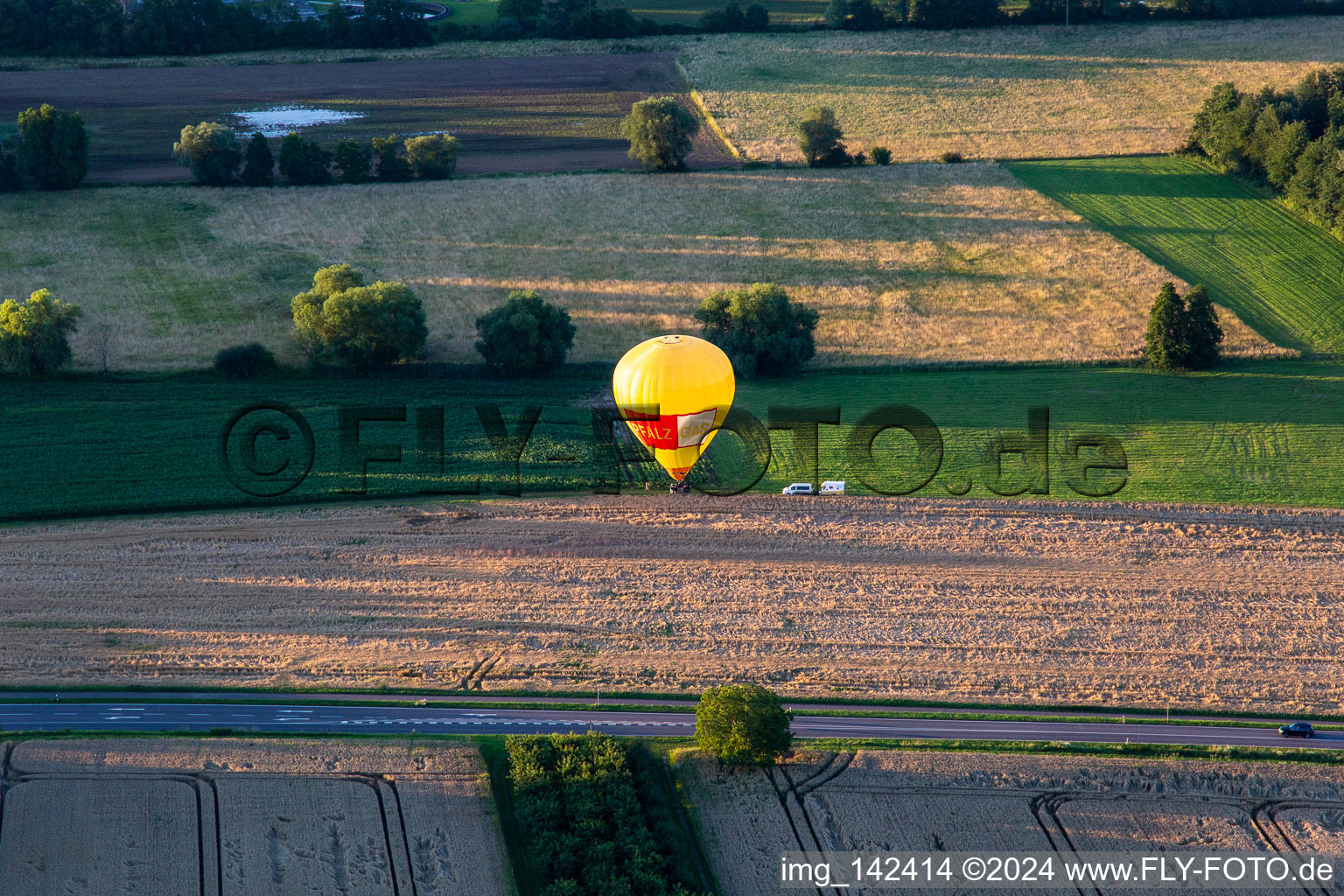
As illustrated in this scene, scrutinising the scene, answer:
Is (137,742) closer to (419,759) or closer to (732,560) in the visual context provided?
(419,759)

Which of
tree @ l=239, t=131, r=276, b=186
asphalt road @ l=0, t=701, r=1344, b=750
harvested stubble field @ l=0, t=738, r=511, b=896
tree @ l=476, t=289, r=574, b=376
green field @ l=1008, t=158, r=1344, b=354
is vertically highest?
tree @ l=239, t=131, r=276, b=186

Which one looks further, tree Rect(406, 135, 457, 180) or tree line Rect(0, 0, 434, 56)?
tree line Rect(0, 0, 434, 56)

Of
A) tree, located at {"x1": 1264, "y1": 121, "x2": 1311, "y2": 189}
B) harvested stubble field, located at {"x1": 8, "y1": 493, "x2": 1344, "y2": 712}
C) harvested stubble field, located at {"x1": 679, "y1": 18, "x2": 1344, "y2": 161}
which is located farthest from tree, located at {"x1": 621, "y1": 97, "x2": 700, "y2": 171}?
harvested stubble field, located at {"x1": 8, "y1": 493, "x2": 1344, "y2": 712}

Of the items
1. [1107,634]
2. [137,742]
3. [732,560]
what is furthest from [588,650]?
[1107,634]

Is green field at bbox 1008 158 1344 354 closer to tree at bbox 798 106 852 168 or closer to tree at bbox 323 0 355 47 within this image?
tree at bbox 798 106 852 168

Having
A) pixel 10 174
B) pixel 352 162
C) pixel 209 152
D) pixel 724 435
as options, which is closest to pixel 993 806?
pixel 724 435

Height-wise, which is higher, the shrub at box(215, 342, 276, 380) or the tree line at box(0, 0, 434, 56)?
the tree line at box(0, 0, 434, 56)
